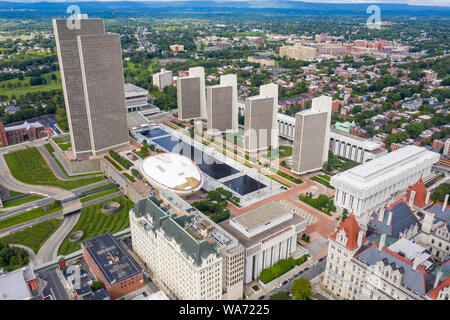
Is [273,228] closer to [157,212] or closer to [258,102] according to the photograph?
[157,212]

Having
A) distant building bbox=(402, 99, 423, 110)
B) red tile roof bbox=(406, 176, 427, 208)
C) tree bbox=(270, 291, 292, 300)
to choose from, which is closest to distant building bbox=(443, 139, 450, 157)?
red tile roof bbox=(406, 176, 427, 208)

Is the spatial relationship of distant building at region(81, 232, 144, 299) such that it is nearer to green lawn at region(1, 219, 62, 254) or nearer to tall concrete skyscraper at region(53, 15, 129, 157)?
green lawn at region(1, 219, 62, 254)

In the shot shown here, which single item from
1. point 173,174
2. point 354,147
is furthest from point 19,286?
point 354,147

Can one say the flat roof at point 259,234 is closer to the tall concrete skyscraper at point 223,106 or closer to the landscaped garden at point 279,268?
the landscaped garden at point 279,268

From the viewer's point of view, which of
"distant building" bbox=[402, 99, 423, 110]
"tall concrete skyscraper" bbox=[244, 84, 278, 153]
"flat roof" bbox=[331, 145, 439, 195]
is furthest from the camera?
"distant building" bbox=[402, 99, 423, 110]

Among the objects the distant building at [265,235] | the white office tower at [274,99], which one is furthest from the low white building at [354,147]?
the distant building at [265,235]

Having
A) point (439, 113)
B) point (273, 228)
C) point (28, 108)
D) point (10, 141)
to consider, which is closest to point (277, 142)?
point (273, 228)
